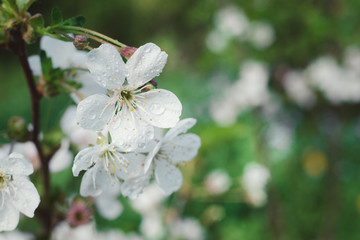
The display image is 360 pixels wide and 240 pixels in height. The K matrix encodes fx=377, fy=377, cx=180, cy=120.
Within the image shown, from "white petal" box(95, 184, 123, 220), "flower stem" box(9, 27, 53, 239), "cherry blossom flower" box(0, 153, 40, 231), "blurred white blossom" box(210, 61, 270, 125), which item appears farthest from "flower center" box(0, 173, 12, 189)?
"blurred white blossom" box(210, 61, 270, 125)

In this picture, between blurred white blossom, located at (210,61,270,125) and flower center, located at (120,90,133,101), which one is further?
blurred white blossom, located at (210,61,270,125)

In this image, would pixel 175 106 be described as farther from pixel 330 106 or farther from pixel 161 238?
pixel 330 106

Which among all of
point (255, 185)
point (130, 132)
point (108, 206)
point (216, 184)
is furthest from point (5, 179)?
point (255, 185)

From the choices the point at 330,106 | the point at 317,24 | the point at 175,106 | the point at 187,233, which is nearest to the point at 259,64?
the point at 317,24

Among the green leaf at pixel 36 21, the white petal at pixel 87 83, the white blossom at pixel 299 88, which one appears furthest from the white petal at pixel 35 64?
the white blossom at pixel 299 88

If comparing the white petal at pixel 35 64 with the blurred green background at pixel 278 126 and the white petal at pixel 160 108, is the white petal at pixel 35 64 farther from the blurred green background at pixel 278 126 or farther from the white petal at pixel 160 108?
the blurred green background at pixel 278 126

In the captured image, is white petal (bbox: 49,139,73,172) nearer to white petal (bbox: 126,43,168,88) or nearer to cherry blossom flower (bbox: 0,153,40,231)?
cherry blossom flower (bbox: 0,153,40,231)

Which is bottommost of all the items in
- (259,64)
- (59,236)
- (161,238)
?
(161,238)
